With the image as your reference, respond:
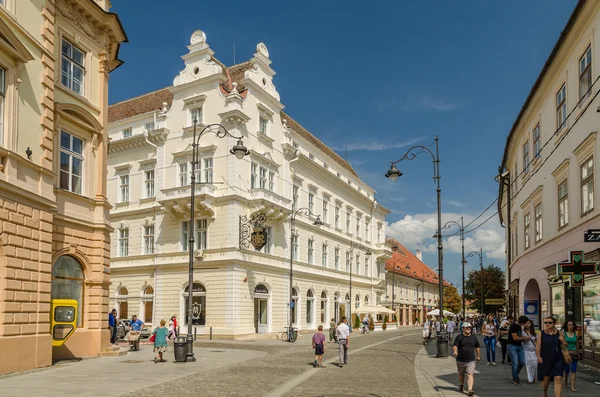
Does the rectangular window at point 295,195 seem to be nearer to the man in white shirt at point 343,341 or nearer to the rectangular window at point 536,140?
the rectangular window at point 536,140

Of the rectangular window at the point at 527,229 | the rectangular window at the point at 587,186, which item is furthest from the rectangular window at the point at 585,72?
the rectangular window at the point at 527,229

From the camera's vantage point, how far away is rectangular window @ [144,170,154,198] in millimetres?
45000

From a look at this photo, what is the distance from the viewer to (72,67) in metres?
21.2

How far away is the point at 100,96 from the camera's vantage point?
22531 mm

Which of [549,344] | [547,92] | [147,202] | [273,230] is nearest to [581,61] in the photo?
[547,92]

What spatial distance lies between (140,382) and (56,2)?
1275 centimetres

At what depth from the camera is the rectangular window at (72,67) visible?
2070 centimetres

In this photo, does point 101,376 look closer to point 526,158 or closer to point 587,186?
point 587,186

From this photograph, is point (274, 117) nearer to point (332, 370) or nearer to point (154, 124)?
point (154, 124)

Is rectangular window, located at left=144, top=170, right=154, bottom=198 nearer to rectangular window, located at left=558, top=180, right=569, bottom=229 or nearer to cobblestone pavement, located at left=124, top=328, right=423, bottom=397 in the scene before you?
cobblestone pavement, located at left=124, top=328, right=423, bottom=397

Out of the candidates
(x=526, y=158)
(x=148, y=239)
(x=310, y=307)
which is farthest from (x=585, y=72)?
(x=310, y=307)

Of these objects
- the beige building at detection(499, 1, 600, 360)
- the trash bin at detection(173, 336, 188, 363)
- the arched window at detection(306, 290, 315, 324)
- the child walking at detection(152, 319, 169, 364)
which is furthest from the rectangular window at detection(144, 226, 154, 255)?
the beige building at detection(499, 1, 600, 360)

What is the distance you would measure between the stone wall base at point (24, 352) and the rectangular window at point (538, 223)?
19.6 metres

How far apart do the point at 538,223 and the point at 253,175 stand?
68.4 ft
